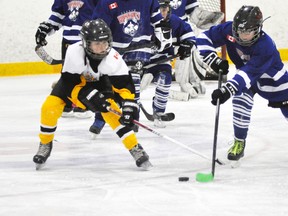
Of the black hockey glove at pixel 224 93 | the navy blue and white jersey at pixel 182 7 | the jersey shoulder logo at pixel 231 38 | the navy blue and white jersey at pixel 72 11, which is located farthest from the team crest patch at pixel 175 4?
the black hockey glove at pixel 224 93

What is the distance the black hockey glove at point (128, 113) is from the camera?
3465mm

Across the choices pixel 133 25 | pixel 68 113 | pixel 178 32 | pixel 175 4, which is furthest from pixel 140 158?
pixel 175 4

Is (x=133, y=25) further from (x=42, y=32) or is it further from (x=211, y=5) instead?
(x=211, y=5)

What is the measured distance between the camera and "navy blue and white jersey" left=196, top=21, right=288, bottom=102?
3479mm

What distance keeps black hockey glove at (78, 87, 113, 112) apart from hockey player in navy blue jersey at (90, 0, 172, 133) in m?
1.01

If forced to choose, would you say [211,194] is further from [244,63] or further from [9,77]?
[9,77]

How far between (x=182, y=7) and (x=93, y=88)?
2.63 metres

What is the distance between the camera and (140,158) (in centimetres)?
356

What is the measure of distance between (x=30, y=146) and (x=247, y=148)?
1.24 m

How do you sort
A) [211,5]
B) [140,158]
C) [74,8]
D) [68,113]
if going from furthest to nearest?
[211,5] < [68,113] < [74,8] < [140,158]

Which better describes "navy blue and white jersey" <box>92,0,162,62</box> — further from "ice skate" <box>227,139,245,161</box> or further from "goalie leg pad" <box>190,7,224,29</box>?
"goalie leg pad" <box>190,7,224,29</box>

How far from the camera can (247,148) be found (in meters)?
4.18

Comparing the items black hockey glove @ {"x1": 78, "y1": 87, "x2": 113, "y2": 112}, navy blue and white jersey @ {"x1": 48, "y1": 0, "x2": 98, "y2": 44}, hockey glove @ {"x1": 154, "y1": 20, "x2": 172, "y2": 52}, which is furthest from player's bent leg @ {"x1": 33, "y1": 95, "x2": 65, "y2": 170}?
navy blue and white jersey @ {"x1": 48, "y1": 0, "x2": 98, "y2": 44}

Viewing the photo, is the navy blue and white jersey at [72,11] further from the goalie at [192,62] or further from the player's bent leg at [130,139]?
the player's bent leg at [130,139]
